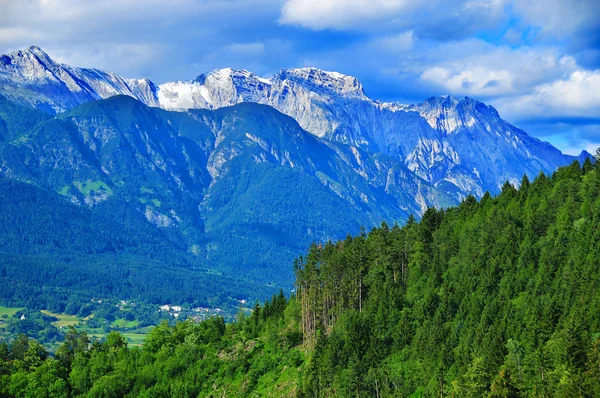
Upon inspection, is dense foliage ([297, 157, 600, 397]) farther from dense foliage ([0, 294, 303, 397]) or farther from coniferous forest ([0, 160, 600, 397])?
dense foliage ([0, 294, 303, 397])

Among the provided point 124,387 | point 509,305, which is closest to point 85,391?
point 124,387

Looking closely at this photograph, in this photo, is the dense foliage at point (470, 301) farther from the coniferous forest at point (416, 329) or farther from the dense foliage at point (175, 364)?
the dense foliage at point (175, 364)

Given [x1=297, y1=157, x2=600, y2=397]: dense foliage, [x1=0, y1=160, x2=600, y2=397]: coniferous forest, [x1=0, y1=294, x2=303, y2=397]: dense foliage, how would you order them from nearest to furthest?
[x1=297, y1=157, x2=600, y2=397]: dense foliage
[x1=0, y1=160, x2=600, y2=397]: coniferous forest
[x1=0, y1=294, x2=303, y2=397]: dense foliage

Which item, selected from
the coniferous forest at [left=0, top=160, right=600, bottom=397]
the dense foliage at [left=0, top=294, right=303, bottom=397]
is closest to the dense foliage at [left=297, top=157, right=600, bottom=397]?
the coniferous forest at [left=0, top=160, right=600, bottom=397]

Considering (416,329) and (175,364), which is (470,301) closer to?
(416,329)

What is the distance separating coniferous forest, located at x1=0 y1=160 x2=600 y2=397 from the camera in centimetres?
10312

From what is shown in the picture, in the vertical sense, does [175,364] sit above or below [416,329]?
above

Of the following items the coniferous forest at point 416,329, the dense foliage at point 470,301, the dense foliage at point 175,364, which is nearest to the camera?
the dense foliage at point 470,301

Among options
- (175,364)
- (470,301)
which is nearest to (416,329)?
(470,301)

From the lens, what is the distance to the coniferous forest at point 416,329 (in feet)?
338

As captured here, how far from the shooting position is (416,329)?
12494cm

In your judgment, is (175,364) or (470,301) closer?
(470,301)

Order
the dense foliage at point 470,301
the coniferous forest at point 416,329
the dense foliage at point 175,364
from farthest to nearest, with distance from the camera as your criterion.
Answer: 1. the dense foliage at point 175,364
2. the coniferous forest at point 416,329
3. the dense foliage at point 470,301

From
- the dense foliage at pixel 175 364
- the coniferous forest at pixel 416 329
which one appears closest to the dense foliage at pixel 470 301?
the coniferous forest at pixel 416 329
